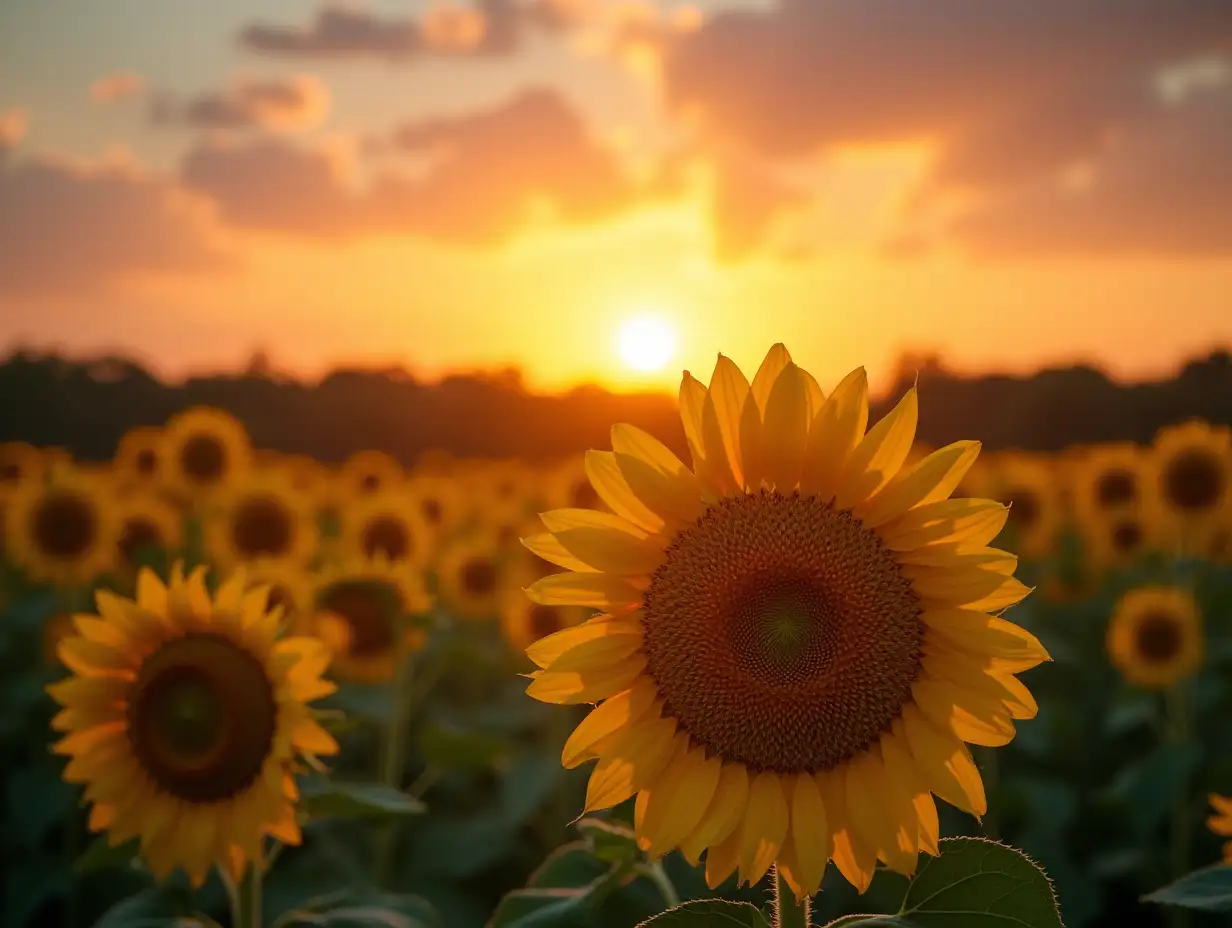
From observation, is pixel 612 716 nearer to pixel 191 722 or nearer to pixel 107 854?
pixel 191 722

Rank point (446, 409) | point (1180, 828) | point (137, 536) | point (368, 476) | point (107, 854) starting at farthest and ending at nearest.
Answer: point (446, 409)
point (368, 476)
point (137, 536)
point (1180, 828)
point (107, 854)

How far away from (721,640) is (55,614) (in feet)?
26.0

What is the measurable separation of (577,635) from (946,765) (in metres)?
0.79

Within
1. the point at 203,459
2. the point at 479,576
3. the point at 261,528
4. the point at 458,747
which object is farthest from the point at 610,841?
the point at 203,459

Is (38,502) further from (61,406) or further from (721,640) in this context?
(61,406)

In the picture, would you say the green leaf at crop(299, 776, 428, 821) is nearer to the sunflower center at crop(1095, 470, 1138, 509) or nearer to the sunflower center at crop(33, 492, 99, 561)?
the sunflower center at crop(33, 492, 99, 561)

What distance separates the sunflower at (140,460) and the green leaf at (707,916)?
9.55 m

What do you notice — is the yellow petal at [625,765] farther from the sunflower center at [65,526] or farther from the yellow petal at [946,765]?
the sunflower center at [65,526]

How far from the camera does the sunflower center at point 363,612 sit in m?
5.96

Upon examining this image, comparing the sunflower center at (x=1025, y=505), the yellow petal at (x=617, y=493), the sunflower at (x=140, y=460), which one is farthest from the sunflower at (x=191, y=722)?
the sunflower center at (x=1025, y=505)

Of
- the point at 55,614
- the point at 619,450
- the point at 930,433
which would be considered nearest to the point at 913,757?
the point at 619,450

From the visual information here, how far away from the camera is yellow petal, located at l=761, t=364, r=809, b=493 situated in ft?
7.45

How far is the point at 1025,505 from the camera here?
1034cm

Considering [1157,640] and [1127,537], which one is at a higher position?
[1127,537]
